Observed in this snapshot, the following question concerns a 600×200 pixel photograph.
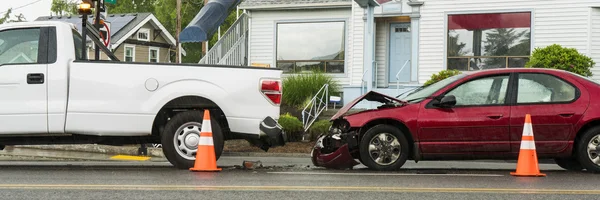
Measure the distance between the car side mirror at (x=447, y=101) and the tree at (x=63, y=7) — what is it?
49.6m

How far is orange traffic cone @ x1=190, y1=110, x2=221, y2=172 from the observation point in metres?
10.3

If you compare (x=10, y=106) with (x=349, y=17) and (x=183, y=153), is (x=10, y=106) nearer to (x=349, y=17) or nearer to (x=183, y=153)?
(x=183, y=153)

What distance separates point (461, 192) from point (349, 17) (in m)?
19.0

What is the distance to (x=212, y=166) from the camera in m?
10.4

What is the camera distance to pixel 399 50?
26141 mm

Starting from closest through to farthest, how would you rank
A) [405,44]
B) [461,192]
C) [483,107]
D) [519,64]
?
[461,192], [483,107], [519,64], [405,44]

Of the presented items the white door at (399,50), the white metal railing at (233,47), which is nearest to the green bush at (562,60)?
the white door at (399,50)

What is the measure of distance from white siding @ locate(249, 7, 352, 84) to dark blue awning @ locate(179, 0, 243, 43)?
39.3 inches

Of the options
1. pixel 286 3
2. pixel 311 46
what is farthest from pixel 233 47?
pixel 311 46

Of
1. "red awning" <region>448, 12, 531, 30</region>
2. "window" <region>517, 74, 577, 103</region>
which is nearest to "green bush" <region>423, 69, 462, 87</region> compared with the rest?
"red awning" <region>448, 12, 531, 30</region>

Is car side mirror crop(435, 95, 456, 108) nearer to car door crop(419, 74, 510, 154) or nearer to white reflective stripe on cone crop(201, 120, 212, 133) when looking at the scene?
car door crop(419, 74, 510, 154)

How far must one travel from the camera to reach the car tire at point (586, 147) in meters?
10.8

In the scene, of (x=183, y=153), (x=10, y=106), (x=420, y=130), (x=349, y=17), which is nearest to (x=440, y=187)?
(x=420, y=130)

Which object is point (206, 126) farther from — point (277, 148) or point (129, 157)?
point (277, 148)
